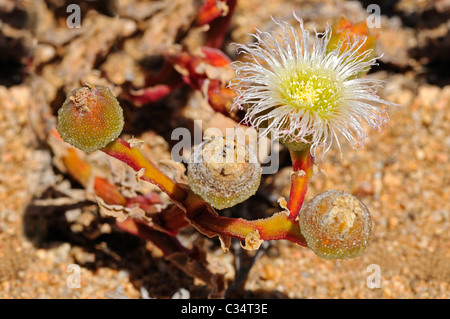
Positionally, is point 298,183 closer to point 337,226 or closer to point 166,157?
point 337,226

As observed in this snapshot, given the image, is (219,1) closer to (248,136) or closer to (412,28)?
(248,136)

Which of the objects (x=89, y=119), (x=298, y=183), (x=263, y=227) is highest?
(x=89, y=119)

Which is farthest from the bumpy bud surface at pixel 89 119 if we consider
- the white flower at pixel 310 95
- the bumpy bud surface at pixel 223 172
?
the white flower at pixel 310 95

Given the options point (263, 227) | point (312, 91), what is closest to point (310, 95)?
point (312, 91)

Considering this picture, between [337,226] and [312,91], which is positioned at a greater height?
[312,91]

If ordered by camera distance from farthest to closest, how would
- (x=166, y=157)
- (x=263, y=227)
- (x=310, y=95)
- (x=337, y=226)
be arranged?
(x=166, y=157)
(x=310, y=95)
(x=263, y=227)
(x=337, y=226)

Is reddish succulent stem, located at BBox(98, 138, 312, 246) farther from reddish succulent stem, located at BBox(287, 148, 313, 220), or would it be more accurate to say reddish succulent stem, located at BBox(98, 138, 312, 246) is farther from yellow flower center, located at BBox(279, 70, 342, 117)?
yellow flower center, located at BBox(279, 70, 342, 117)
